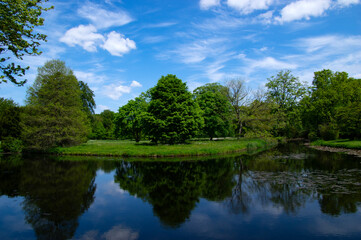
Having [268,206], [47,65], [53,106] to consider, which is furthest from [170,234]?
[47,65]

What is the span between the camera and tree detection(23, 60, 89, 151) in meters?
31.7

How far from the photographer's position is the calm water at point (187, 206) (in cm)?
746

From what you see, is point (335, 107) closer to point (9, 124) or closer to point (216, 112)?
point (216, 112)

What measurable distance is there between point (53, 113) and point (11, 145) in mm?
10956

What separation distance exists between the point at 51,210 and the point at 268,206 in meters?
9.02

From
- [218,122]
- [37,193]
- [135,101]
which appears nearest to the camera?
[37,193]

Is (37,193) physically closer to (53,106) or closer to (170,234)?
(170,234)

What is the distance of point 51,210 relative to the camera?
376 inches

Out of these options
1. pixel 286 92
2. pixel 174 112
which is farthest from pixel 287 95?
pixel 174 112

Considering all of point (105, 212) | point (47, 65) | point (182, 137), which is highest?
point (47, 65)

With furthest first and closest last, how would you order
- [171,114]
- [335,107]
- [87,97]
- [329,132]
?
1. [87,97]
2. [335,107]
3. [329,132]
4. [171,114]

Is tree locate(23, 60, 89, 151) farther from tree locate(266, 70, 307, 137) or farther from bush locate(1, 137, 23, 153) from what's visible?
tree locate(266, 70, 307, 137)

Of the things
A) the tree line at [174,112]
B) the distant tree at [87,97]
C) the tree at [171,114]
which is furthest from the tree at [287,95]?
the distant tree at [87,97]

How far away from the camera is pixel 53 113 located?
1282 inches
